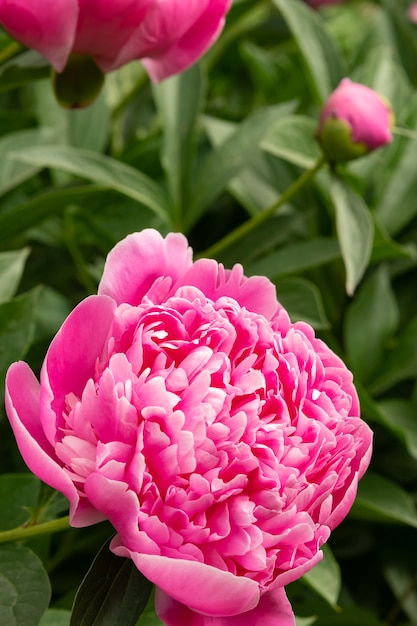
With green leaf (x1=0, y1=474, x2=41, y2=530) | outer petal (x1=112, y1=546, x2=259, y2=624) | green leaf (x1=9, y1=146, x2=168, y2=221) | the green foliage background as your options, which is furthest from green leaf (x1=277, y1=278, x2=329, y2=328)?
outer petal (x1=112, y1=546, x2=259, y2=624)

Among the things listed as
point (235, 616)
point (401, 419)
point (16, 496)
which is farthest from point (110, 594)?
point (401, 419)

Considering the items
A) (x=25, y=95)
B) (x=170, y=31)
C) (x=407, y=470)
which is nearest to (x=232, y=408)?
(x=170, y=31)

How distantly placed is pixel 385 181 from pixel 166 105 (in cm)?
19

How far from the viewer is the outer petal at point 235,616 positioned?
14.1 inches

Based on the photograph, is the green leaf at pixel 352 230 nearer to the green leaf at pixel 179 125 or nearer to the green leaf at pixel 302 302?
the green leaf at pixel 302 302

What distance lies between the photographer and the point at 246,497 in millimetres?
360

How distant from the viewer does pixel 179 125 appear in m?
0.75

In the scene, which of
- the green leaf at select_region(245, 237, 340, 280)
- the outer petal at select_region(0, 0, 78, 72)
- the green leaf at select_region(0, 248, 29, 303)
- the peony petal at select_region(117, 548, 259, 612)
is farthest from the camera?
the green leaf at select_region(245, 237, 340, 280)

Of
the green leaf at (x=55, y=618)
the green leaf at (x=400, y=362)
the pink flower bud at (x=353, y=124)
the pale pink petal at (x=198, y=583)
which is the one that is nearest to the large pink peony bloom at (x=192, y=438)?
the pale pink petal at (x=198, y=583)

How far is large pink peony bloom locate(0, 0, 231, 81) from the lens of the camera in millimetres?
475

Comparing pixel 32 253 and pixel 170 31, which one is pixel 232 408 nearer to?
pixel 170 31

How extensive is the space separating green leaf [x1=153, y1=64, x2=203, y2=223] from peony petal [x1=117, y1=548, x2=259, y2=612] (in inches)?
16.4

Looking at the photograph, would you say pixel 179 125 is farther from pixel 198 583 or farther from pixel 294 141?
pixel 198 583

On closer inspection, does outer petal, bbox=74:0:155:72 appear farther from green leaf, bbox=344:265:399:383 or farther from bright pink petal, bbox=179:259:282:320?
green leaf, bbox=344:265:399:383
